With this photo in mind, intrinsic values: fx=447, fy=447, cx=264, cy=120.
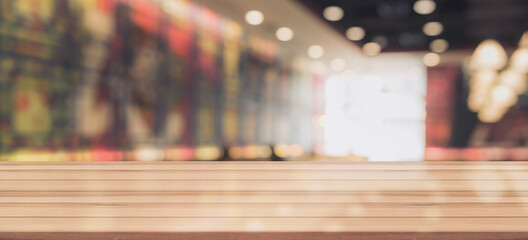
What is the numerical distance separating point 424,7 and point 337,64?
6.86 m

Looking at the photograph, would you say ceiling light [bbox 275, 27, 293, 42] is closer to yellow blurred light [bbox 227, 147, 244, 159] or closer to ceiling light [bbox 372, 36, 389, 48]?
ceiling light [bbox 372, 36, 389, 48]

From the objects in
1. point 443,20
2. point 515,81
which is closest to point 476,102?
point 515,81

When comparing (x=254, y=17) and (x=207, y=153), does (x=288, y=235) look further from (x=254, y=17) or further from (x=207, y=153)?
(x=254, y=17)

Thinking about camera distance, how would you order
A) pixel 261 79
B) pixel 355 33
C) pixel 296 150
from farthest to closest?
1. pixel 296 150
2. pixel 261 79
3. pixel 355 33

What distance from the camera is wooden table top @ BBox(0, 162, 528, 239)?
6.64 feet

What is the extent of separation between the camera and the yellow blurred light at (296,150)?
16.1 m

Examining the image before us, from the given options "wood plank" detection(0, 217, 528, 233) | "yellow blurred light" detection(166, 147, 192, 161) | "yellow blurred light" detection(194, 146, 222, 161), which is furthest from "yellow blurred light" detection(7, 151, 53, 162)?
"wood plank" detection(0, 217, 528, 233)

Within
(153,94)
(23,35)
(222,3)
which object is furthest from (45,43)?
(222,3)

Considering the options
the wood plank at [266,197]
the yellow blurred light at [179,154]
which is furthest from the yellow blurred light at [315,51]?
the wood plank at [266,197]

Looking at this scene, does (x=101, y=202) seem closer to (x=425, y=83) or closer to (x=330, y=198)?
(x=330, y=198)

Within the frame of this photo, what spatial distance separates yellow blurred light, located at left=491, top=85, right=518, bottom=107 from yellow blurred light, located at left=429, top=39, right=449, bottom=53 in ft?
7.05

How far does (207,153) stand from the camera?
1052 centimetres

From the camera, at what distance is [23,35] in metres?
6.04

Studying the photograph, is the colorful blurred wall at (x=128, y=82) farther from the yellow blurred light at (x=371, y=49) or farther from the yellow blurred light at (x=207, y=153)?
the yellow blurred light at (x=371, y=49)
